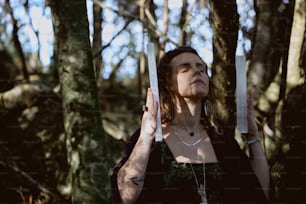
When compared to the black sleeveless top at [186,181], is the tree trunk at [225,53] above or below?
above

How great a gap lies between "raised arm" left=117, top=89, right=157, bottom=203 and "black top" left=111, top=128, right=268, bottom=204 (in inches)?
1.2

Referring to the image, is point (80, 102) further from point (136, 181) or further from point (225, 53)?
point (225, 53)

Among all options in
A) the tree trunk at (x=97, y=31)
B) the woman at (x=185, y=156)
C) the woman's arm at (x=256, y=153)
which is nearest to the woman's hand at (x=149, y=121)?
the woman at (x=185, y=156)

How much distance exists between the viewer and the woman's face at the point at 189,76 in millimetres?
1341

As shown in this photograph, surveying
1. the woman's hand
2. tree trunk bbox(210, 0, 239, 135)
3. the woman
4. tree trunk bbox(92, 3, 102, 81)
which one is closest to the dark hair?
the woman

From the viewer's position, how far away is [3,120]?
2.64 meters

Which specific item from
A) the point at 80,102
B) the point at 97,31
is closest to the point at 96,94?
the point at 80,102

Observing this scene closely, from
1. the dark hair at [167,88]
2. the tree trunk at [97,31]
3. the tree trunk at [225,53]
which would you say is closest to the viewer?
the dark hair at [167,88]

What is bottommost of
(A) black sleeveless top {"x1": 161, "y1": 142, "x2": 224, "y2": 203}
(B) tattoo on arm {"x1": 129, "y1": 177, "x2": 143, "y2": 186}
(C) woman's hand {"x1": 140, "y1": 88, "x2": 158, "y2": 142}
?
(A) black sleeveless top {"x1": 161, "y1": 142, "x2": 224, "y2": 203}

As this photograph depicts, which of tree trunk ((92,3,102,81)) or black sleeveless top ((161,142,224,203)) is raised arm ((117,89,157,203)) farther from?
tree trunk ((92,3,102,81))

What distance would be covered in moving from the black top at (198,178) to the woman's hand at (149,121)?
0.24 ft

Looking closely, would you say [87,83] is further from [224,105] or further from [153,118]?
[224,105]

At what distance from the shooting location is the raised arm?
49.2 inches

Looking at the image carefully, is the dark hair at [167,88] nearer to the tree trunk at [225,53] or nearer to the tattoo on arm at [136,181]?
the tattoo on arm at [136,181]
